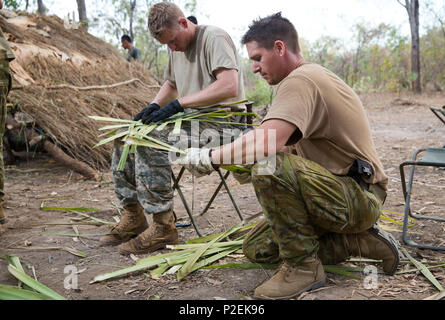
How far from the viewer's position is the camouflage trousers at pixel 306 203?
1749 mm

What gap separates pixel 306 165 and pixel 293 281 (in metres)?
0.55

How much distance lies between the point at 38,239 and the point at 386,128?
7090mm

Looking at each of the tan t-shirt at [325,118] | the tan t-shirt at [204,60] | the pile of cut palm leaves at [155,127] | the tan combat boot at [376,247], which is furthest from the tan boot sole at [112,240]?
the tan combat boot at [376,247]

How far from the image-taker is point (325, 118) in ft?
5.92

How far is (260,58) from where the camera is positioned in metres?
1.94

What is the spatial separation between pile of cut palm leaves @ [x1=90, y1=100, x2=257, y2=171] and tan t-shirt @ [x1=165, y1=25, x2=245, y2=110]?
19 centimetres

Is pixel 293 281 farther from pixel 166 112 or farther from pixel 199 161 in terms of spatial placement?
pixel 166 112

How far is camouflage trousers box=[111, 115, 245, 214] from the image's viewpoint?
7.77ft

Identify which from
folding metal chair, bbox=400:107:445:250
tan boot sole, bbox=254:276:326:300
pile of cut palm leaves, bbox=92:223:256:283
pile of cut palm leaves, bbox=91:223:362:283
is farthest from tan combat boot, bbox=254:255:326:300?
folding metal chair, bbox=400:107:445:250

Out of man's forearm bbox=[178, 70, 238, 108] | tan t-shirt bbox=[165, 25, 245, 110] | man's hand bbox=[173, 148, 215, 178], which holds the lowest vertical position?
man's hand bbox=[173, 148, 215, 178]

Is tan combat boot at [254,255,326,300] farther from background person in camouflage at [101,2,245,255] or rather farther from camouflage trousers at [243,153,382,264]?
background person in camouflage at [101,2,245,255]

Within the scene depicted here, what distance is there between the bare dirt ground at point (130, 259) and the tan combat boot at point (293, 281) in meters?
0.05
